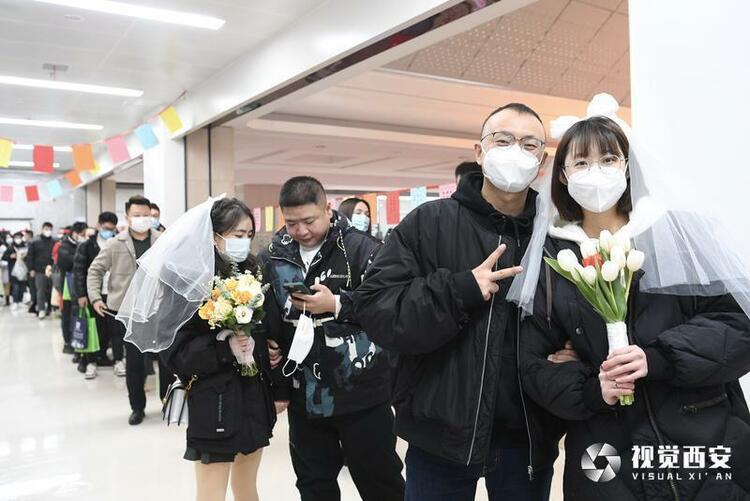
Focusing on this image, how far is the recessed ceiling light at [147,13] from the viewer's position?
4676 millimetres

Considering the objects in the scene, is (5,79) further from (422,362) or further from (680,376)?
(680,376)

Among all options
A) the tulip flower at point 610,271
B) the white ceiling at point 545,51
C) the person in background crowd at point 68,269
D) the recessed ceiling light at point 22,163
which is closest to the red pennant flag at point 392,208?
the white ceiling at point 545,51

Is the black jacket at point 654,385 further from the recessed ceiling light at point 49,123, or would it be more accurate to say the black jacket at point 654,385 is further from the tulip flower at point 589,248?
the recessed ceiling light at point 49,123

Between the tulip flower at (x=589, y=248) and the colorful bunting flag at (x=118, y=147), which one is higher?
the colorful bunting flag at (x=118, y=147)

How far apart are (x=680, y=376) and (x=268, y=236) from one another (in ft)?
20.9

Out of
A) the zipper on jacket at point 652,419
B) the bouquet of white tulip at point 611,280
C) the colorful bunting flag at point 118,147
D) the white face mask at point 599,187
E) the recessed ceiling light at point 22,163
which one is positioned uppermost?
the recessed ceiling light at point 22,163

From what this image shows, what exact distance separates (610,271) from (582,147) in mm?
383

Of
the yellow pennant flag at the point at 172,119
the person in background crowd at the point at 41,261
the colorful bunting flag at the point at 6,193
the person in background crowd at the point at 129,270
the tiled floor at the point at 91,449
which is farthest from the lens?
the colorful bunting flag at the point at 6,193

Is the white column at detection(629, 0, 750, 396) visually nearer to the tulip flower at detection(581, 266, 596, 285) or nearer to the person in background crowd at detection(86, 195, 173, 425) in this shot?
the tulip flower at detection(581, 266, 596, 285)

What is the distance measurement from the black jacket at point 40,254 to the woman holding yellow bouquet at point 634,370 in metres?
11.5

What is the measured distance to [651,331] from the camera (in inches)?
49.8

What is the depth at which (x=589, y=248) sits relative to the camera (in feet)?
4.17

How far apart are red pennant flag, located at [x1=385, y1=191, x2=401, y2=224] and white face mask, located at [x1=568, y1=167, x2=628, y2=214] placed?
11.5ft

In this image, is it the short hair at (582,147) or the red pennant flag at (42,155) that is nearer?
the short hair at (582,147)
